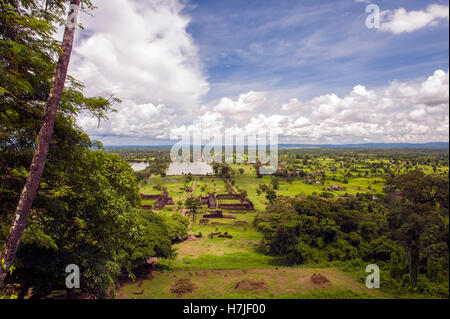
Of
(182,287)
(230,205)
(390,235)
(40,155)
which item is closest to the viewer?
(40,155)

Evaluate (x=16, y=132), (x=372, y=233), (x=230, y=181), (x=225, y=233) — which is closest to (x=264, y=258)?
(x=225, y=233)

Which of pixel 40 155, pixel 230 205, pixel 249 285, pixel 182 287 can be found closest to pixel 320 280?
pixel 249 285

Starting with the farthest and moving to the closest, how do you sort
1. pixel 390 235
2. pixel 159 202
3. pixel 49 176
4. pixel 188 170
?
1. pixel 188 170
2. pixel 159 202
3. pixel 390 235
4. pixel 49 176

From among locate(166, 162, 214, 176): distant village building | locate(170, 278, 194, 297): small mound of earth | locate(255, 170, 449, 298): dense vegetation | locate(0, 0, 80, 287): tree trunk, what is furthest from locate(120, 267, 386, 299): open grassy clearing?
locate(166, 162, 214, 176): distant village building

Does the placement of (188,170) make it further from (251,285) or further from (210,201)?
(251,285)

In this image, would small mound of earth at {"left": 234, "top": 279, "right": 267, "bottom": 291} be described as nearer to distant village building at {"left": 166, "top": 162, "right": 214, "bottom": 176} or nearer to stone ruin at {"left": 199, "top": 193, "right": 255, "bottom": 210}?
stone ruin at {"left": 199, "top": 193, "right": 255, "bottom": 210}
